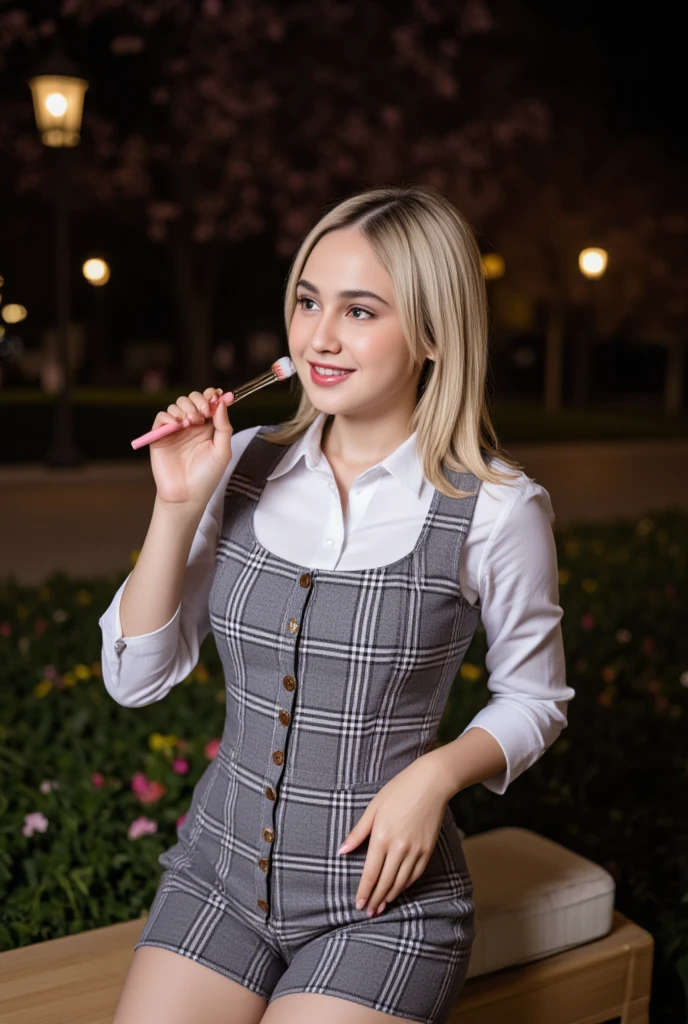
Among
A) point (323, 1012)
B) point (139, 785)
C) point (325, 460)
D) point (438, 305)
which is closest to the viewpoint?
point (323, 1012)

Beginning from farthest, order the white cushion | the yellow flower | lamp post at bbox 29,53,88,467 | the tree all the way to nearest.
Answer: the tree, lamp post at bbox 29,53,88,467, the yellow flower, the white cushion

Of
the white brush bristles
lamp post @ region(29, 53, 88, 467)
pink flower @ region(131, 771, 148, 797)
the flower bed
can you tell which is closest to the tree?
lamp post @ region(29, 53, 88, 467)

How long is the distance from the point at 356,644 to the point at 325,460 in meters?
0.42

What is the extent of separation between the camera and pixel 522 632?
231 centimetres

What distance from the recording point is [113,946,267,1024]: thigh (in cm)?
211

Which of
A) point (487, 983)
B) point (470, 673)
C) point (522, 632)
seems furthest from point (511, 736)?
point (470, 673)

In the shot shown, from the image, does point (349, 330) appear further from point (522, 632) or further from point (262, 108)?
point (262, 108)

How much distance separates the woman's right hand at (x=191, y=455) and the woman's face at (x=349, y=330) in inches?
7.3

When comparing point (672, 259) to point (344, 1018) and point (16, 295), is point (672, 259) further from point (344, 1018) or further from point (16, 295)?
point (344, 1018)

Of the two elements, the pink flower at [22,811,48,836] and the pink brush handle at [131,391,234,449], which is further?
the pink flower at [22,811,48,836]

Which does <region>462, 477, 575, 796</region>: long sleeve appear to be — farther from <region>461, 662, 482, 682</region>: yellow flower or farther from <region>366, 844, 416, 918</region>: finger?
<region>461, 662, 482, 682</region>: yellow flower

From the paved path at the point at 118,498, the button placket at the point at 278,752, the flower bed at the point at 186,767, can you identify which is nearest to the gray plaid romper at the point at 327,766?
the button placket at the point at 278,752

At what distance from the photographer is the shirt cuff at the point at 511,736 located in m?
2.25

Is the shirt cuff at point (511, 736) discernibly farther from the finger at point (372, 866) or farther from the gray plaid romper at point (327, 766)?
the finger at point (372, 866)
